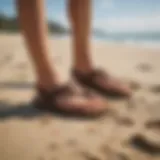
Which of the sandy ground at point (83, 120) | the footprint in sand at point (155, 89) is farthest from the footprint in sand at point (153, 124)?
the footprint in sand at point (155, 89)

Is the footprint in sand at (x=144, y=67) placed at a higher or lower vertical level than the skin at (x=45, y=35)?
lower

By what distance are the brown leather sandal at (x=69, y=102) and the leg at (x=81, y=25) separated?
0.09 m

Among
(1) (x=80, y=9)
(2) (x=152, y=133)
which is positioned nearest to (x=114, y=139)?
(2) (x=152, y=133)

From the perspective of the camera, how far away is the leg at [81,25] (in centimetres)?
87

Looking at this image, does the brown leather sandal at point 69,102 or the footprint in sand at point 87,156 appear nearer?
the footprint in sand at point 87,156

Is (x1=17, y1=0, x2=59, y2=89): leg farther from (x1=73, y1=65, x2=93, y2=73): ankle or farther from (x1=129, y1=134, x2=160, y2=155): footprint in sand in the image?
(x1=129, y1=134, x2=160, y2=155): footprint in sand

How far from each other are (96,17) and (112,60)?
0.38 feet

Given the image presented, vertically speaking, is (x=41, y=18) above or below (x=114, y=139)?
above

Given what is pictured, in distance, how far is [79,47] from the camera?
0.88m

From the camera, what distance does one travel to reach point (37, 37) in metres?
0.80

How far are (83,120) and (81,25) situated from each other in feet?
0.67

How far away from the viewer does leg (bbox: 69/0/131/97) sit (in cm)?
87

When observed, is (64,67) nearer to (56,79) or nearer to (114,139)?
(56,79)

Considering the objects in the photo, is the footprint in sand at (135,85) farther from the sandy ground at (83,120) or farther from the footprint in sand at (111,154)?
the footprint in sand at (111,154)
